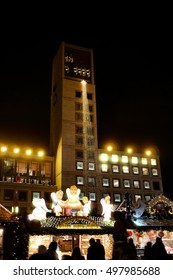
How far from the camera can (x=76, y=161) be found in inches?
1959

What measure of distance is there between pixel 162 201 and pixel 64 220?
27.1 ft

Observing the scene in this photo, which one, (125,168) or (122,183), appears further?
(125,168)

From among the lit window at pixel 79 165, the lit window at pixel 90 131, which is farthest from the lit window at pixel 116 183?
the lit window at pixel 90 131

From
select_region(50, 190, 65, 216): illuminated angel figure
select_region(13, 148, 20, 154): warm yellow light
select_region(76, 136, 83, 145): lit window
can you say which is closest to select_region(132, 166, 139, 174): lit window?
select_region(76, 136, 83, 145): lit window

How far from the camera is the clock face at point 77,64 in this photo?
5637cm

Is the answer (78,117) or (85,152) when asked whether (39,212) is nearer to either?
(85,152)

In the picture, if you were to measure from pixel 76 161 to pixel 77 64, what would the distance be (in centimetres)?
2139

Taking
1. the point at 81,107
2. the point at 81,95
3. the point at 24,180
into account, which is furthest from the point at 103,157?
the point at 24,180

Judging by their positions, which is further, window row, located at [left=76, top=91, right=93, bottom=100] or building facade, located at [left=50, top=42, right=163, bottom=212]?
window row, located at [left=76, top=91, right=93, bottom=100]

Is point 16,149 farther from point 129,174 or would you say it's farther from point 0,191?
point 129,174

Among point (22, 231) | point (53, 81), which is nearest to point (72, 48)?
point (53, 81)

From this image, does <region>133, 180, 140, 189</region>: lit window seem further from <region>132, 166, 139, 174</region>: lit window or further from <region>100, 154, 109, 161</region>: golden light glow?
<region>100, 154, 109, 161</region>: golden light glow

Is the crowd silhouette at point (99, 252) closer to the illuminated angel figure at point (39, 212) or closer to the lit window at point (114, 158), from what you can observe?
the illuminated angel figure at point (39, 212)

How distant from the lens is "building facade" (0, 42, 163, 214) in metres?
47.1
